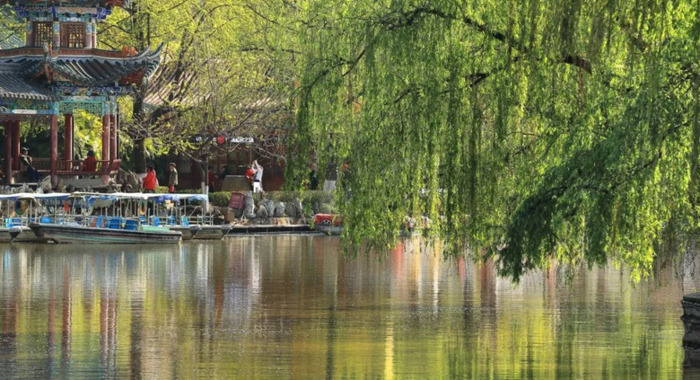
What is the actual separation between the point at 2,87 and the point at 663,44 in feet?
129

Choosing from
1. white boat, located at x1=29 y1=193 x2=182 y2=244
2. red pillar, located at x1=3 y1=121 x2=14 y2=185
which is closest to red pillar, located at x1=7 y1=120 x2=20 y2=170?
red pillar, located at x1=3 y1=121 x2=14 y2=185

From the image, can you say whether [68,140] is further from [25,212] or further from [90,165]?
[25,212]

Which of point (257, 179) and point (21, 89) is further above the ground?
point (21, 89)

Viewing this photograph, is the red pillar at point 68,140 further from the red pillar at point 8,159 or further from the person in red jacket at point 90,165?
the red pillar at point 8,159

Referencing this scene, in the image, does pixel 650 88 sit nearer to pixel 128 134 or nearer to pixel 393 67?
pixel 393 67

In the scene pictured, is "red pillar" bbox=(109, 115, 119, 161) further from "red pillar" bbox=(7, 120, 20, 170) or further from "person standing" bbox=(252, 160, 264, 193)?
"person standing" bbox=(252, 160, 264, 193)

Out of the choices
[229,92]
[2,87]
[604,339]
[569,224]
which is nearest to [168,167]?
[229,92]

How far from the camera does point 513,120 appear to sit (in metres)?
24.1

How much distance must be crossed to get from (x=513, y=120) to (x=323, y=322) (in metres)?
7.03

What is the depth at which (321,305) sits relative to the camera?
3325 cm

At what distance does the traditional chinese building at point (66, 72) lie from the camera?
5750 cm

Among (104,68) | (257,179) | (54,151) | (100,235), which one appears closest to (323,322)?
(100,235)

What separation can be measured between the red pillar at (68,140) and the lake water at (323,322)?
449 inches

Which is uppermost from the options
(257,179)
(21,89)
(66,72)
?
(66,72)
